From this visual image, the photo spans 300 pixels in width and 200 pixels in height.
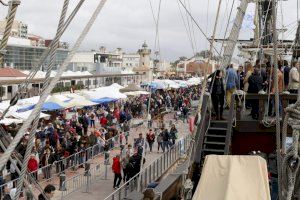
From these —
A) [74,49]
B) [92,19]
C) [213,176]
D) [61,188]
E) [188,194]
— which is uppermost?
[92,19]

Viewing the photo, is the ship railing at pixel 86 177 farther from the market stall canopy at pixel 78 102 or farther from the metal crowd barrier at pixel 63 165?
the market stall canopy at pixel 78 102

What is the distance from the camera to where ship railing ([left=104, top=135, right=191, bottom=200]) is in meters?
10.8

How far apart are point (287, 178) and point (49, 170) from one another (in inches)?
387

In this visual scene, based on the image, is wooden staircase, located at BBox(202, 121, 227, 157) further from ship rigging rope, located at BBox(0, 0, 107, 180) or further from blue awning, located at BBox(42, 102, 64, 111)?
blue awning, located at BBox(42, 102, 64, 111)

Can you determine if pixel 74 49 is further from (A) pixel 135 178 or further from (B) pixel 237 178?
(A) pixel 135 178

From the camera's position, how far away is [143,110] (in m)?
31.7

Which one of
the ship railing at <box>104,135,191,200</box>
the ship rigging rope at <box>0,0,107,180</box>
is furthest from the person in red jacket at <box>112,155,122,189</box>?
the ship rigging rope at <box>0,0,107,180</box>

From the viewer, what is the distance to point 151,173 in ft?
44.2

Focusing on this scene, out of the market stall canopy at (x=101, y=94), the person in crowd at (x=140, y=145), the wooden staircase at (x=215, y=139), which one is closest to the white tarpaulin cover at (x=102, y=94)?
the market stall canopy at (x=101, y=94)

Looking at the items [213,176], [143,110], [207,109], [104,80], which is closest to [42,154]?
[207,109]

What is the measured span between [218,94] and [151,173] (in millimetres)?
3290

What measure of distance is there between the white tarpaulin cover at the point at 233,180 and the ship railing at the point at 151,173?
9.84 ft

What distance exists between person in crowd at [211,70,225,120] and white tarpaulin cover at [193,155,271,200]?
14.8 ft

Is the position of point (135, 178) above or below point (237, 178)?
below
